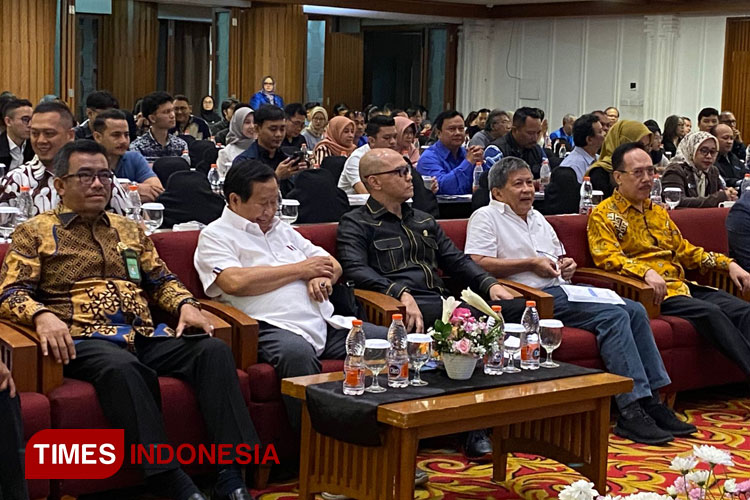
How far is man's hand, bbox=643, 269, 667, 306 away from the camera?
5309 millimetres

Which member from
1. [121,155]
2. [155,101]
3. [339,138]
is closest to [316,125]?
[339,138]

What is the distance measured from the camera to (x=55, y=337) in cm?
365

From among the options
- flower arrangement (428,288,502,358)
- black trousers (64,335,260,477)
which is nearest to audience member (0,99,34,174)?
black trousers (64,335,260,477)

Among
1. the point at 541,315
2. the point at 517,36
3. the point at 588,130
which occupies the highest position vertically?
the point at 517,36

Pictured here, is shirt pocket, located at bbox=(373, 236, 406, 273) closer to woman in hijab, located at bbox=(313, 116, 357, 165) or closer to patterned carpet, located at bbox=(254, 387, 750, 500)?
patterned carpet, located at bbox=(254, 387, 750, 500)

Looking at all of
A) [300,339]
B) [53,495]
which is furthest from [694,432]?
[53,495]

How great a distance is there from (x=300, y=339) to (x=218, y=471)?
611 mm

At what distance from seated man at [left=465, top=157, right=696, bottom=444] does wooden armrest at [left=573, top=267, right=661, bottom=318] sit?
17 cm

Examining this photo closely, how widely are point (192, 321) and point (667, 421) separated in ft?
7.06

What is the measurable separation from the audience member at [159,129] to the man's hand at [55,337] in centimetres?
488

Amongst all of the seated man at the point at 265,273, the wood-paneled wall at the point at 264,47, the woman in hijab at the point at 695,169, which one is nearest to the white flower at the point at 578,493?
the seated man at the point at 265,273

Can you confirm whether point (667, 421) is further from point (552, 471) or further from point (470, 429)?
point (470, 429)

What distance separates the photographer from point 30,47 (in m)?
15.1

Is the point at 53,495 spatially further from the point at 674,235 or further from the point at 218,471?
the point at 674,235
